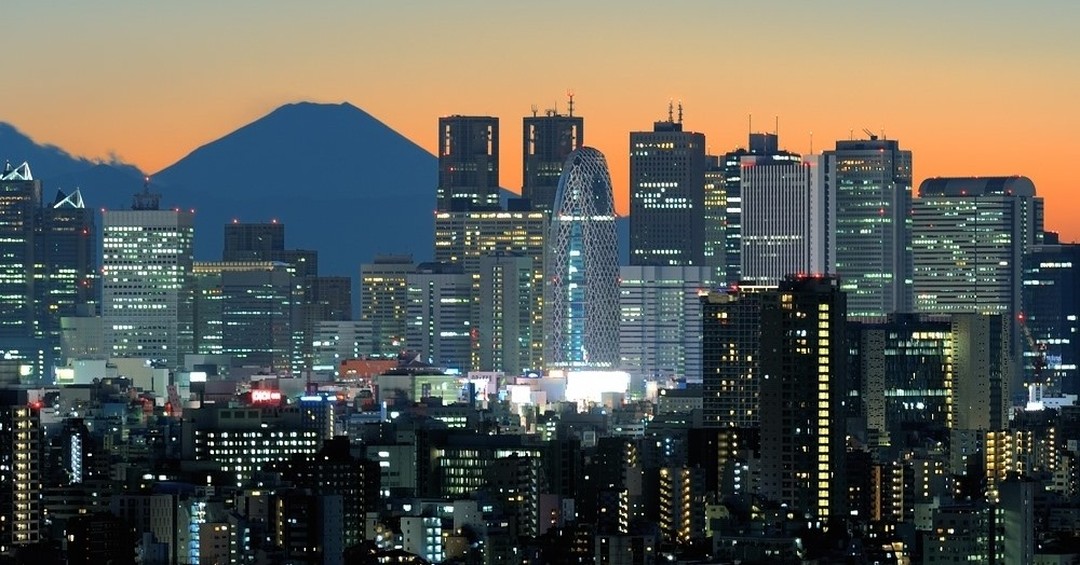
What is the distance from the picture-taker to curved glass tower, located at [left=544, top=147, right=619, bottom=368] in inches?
5458

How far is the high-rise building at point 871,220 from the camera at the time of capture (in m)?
147

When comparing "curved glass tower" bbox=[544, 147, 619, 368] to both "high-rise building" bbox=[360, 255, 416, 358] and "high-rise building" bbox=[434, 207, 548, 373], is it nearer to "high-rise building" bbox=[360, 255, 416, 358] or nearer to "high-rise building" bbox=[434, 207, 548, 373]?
"high-rise building" bbox=[434, 207, 548, 373]

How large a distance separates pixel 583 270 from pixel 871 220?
1460 centimetres

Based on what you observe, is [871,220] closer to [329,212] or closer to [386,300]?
[386,300]

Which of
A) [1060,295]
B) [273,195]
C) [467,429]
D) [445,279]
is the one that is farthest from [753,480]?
[273,195]

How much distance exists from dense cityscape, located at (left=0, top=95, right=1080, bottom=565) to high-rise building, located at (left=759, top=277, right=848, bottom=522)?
0.08 m

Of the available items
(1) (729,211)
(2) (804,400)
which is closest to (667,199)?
(1) (729,211)

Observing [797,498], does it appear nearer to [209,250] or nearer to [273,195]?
[209,250]

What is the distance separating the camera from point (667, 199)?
153875mm

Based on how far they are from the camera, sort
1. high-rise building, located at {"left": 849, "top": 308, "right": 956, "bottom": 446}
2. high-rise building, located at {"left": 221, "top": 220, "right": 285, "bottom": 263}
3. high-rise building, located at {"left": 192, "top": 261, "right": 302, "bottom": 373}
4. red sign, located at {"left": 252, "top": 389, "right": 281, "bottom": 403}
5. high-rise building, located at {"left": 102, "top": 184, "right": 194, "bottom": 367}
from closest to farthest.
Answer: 1. red sign, located at {"left": 252, "top": 389, "right": 281, "bottom": 403}
2. high-rise building, located at {"left": 849, "top": 308, "right": 956, "bottom": 446}
3. high-rise building, located at {"left": 192, "top": 261, "right": 302, "bottom": 373}
4. high-rise building, located at {"left": 102, "top": 184, "right": 194, "bottom": 367}
5. high-rise building, located at {"left": 221, "top": 220, "right": 285, "bottom": 263}

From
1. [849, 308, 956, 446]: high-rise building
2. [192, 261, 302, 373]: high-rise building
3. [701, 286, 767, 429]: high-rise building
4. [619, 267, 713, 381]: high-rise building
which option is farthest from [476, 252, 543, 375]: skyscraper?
[701, 286, 767, 429]: high-rise building

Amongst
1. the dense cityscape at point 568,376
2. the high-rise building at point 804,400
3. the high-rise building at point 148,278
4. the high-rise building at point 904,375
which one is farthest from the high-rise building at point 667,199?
the high-rise building at point 804,400

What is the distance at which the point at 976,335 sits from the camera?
10588 centimetres

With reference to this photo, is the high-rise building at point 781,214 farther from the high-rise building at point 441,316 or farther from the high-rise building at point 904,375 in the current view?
the high-rise building at point 904,375
